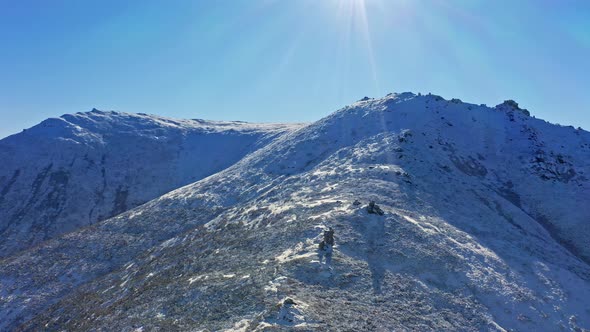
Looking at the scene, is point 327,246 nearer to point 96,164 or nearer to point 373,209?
point 373,209

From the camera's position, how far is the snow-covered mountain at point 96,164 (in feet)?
183

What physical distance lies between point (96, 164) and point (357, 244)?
64.2 m

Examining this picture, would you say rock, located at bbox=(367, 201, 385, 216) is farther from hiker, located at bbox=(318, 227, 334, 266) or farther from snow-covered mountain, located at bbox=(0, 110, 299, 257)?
snow-covered mountain, located at bbox=(0, 110, 299, 257)

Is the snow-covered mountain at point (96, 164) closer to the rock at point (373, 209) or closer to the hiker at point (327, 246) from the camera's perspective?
the hiker at point (327, 246)

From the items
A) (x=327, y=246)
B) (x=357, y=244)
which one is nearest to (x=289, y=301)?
(x=327, y=246)

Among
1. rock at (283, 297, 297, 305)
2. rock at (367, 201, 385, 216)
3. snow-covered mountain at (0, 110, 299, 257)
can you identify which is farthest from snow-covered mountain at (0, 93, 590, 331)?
snow-covered mountain at (0, 110, 299, 257)

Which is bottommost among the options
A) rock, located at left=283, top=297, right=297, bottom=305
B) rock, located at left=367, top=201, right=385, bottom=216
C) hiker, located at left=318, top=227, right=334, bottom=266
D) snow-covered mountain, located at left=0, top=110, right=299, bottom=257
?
rock, located at left=283, top=297, right=297, bottom=305

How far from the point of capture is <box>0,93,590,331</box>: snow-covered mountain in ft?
65.7

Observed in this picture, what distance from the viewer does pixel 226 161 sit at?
75.0 meters

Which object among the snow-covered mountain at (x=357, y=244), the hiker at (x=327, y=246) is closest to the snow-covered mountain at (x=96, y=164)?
the snow-covered mountain at (x=357, y=244)

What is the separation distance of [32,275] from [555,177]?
5765 centimetres

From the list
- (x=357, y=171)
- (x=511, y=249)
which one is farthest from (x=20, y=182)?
(x=511, y=249)

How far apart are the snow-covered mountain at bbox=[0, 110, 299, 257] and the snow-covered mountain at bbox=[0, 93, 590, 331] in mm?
16873

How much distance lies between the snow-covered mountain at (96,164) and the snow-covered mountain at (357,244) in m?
16.9
